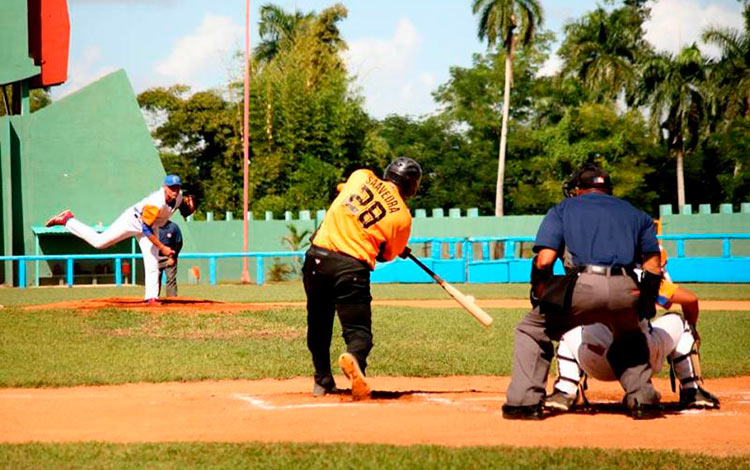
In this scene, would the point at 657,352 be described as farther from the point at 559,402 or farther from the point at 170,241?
the point at 170,241

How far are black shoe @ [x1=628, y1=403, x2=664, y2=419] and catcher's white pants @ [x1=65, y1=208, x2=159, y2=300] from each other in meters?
9.57

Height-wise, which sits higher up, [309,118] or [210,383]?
[309,118]

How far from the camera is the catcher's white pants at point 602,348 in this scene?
794cm

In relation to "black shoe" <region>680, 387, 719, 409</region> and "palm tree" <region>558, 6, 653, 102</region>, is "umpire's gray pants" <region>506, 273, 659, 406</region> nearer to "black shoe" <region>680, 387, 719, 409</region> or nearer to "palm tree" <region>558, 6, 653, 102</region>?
"black shoe" <region>680, 387, 719, 409</region>

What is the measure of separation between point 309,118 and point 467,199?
52.8ft

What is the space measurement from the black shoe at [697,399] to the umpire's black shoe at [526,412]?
4.31 feet

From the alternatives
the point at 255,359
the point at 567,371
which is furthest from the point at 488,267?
the point at 567,371

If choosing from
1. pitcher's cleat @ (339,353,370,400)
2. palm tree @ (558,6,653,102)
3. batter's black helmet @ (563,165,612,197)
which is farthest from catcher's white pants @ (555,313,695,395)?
palm tree @ (558,6,653,102)

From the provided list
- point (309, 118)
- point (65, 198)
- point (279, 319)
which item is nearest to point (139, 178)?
point (65, 198)

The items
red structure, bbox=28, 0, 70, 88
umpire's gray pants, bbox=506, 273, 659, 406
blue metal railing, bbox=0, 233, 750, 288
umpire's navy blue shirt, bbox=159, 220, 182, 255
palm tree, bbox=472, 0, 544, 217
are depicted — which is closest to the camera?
umpire's gray pants, bbox=506, 273, 659, 406

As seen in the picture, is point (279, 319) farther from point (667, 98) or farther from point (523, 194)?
point (523, 194)

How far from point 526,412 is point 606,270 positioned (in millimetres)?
1141

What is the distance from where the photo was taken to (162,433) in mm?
7348

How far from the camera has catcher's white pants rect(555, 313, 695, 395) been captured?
7941mm
